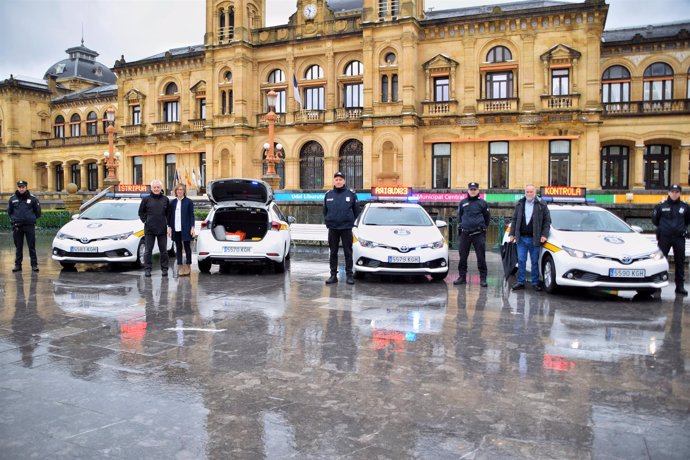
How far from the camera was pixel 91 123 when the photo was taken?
58.0 metres

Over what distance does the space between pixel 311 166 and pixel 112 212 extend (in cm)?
2709

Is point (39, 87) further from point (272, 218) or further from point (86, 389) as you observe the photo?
point (86, 389)

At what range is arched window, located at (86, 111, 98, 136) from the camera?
189 feet

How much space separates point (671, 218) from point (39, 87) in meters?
64.0

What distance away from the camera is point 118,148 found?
4872 centimetres

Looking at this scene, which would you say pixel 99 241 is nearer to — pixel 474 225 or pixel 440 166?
pixel 474 225

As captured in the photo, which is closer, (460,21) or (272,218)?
(272,218)

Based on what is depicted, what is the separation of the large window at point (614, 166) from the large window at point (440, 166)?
11141 millimetres

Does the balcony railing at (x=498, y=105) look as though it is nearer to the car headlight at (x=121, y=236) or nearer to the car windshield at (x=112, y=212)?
the car windshield at (x=112, y=212)

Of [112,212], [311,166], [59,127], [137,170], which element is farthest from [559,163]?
[59,127]

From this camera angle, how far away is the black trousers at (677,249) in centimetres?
1016

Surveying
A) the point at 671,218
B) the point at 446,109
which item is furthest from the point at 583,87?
the point at 671,218

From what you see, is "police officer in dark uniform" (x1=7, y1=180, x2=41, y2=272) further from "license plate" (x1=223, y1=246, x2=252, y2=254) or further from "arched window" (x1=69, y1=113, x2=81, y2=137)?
"arched window" (x1=69, y1=113, x2=81, y2=137)

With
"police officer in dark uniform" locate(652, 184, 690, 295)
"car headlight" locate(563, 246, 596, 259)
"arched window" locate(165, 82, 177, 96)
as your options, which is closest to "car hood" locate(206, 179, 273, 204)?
"car headlight" locate(563, 246, 596, 259)
